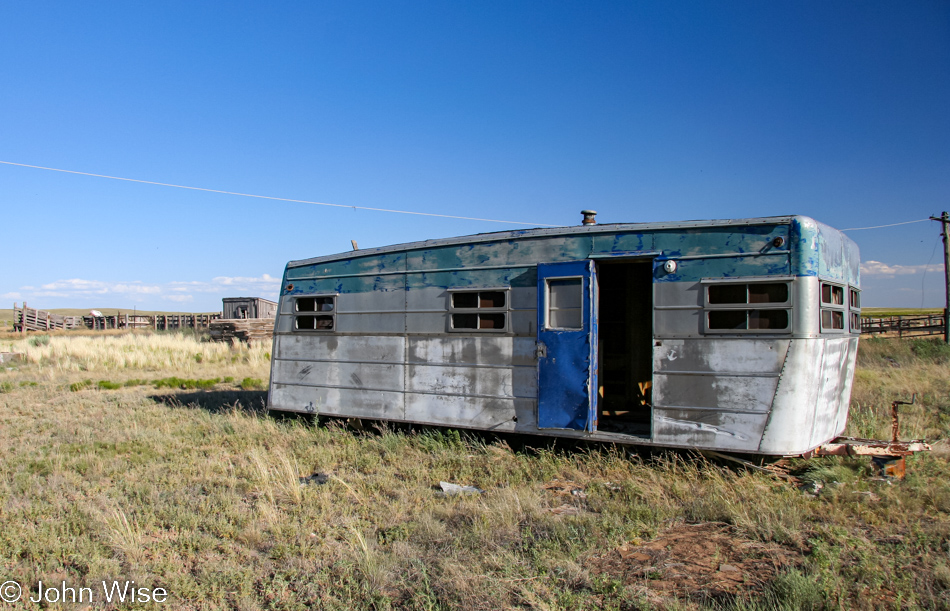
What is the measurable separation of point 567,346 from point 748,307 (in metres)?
2.00

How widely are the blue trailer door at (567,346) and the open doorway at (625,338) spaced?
1.60 meters

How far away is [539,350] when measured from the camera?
7000mm

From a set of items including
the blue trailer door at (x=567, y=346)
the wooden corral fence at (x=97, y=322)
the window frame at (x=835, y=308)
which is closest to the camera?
the window frame at (x=835, y=308)

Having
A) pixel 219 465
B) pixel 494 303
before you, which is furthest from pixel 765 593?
pixel 219 465

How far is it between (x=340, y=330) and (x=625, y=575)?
5884 mm

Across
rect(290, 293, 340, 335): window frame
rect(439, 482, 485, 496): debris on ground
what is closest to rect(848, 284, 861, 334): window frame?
rect(439, 482, 485, 496): debris on ground

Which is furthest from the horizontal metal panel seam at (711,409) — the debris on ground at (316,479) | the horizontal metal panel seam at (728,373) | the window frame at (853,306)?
the debris on ground at (316,479)

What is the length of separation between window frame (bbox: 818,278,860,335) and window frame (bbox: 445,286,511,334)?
341 cm

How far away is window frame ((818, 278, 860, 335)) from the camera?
595 centimetres

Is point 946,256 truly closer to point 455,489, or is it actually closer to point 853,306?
point 853,306

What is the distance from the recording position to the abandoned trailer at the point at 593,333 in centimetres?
590

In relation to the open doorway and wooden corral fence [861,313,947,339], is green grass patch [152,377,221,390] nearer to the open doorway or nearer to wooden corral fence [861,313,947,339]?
the open doorway

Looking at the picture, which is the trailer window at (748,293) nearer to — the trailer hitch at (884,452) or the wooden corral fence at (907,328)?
the trailer hitch at (884,452)

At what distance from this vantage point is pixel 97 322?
39969 mm
